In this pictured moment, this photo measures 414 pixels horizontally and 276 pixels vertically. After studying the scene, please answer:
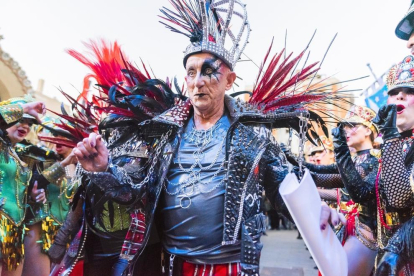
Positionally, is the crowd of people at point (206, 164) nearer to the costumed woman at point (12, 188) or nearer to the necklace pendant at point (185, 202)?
the necklace pendant at point (185, 202)

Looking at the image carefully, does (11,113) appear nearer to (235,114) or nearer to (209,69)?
(209,69)

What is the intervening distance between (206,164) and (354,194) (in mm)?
1212

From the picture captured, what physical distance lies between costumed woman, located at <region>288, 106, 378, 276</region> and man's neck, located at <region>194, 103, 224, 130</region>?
2.01 ft

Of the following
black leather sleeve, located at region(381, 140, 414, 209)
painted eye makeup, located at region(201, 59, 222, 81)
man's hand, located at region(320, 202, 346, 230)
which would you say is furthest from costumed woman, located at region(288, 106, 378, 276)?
painted eye makeup, located at region(201, 59, 222, 81)

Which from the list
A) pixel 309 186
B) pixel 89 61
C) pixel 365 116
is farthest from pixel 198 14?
pixel 365 116

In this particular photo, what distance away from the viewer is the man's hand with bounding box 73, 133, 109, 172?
5.85 feet

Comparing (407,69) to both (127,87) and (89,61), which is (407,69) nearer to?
(127,87)

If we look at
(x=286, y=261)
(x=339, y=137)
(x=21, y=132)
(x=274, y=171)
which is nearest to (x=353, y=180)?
(x=339, y=137)

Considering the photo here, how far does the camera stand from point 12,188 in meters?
3.22

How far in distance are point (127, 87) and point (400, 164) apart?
6.18 feet

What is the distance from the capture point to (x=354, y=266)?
279cm

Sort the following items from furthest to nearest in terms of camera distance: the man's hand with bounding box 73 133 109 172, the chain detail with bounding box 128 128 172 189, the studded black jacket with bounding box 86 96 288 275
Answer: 1. the chain detail with bounding box 128 128 172 189
2. the studded black jacket with bounding box 86 96 288 275
3. the man's hand with bounding box 73 133 109 172

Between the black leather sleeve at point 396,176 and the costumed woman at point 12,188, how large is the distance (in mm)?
2800

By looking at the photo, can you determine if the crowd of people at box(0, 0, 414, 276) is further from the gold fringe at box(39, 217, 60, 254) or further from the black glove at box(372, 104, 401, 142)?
the gold fringe at box(39, 217, 60, 254)
